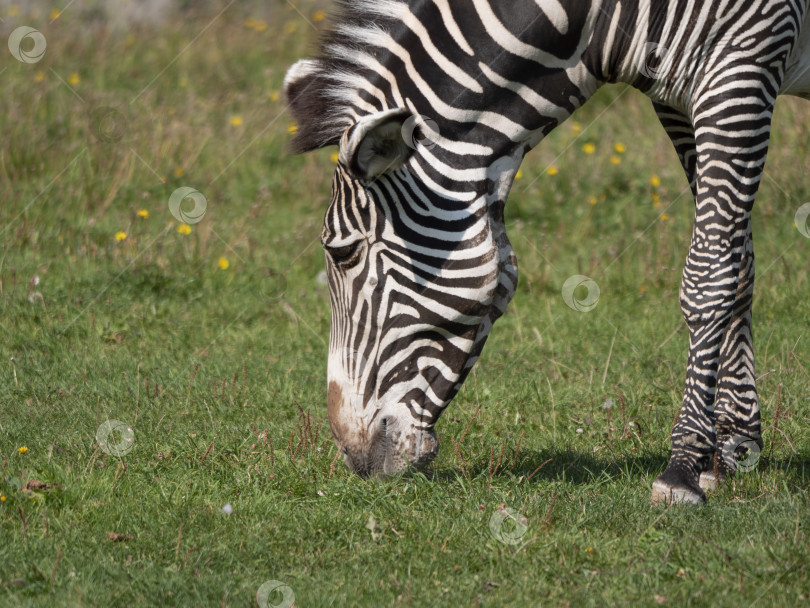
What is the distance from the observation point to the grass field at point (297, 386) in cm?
358

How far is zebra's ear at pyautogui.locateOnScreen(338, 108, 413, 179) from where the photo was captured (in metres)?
3.61

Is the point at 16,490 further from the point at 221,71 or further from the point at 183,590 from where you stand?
the point at 221,71

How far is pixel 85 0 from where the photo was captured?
1425 cm
